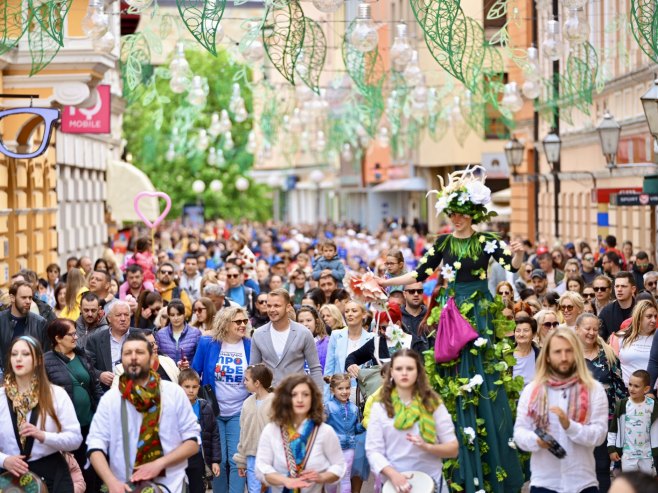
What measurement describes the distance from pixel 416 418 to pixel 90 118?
1799cm

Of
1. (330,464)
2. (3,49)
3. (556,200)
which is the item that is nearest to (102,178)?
(556,200)

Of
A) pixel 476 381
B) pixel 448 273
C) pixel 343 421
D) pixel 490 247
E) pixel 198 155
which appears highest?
pixel 198 155

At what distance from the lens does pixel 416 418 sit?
9.00 metres

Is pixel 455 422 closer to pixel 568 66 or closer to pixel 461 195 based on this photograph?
pixel 461 195

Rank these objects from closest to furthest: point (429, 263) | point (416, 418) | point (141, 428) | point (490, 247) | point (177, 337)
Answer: point (141, 428) → point (416, 418) → point (490, 247) → point (429, 263) → point (177, 337)

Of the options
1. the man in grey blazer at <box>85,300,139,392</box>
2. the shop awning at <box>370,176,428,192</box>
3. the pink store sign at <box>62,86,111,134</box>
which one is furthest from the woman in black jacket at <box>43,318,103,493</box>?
the shop awning at <box>370,176,428,192</box>

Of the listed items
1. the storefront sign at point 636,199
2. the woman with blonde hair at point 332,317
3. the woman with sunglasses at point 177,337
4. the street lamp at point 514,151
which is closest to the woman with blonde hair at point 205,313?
the woman with sunglasses at point 177,337

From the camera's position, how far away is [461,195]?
458 inches

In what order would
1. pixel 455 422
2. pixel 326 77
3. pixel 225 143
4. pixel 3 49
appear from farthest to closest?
1. pixel 326 77
2. pixel 225 143
3. pixel 3 49
4. pixel 455 422

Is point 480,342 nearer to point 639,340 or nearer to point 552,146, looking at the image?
point 639,340

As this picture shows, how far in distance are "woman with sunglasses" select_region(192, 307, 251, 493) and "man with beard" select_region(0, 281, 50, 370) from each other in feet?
4.93

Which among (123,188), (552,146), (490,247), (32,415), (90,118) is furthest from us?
(123,188)

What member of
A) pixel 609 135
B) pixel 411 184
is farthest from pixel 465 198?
pixel 411 184

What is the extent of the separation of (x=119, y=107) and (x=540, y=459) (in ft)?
117
